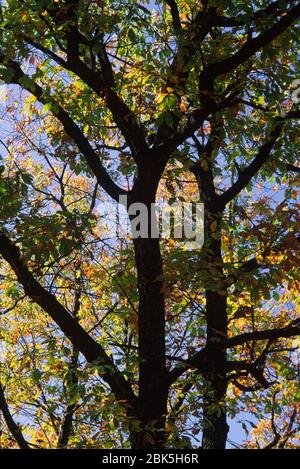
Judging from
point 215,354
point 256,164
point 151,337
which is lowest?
point 215,354

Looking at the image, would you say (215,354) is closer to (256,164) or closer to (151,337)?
(151,337)

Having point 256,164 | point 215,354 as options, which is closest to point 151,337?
point 215,354

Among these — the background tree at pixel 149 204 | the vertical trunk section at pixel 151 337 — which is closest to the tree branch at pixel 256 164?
the background tree at pixel 149 204

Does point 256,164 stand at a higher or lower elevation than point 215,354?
higher

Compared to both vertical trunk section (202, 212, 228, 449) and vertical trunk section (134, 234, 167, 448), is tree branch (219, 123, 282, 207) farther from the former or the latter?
vertical trunk section (134, 234, 167, 448)

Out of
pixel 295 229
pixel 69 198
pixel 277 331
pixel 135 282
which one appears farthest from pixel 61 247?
pixel 69 198

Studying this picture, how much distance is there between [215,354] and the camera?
6.30 m

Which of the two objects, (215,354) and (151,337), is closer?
(151,337)

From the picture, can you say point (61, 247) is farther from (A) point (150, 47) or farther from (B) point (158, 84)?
(A) point (150, 47)

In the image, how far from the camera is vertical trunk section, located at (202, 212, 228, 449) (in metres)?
6.39

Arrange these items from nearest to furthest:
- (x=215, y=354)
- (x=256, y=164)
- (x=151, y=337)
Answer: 1. (x=151, y=337)
2. (x=215, y=354)
3. (x=256, y=164)

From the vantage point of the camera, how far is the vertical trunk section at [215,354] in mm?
6391


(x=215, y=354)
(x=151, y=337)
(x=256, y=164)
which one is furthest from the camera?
(x=256, y=164)
